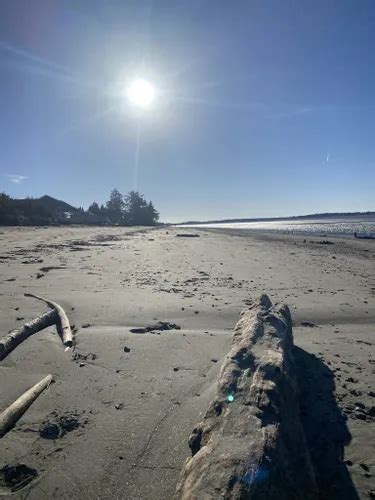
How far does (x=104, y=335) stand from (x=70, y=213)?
50850mm

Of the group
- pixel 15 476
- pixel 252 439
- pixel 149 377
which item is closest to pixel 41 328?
pixel 149 377

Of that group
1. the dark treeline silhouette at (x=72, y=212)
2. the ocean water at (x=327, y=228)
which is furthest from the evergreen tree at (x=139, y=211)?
the ocean water at (x=327, y=228)

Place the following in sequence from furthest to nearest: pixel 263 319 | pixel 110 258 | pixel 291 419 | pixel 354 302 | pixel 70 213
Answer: pixel 70 213 → pixel 110 258 → pixel 354 302 → pixel 263 319 → pixel 291 419

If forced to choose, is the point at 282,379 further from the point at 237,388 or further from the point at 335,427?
the point at 335,427

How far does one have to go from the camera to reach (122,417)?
2.81m

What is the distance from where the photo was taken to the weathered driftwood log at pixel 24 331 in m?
3.84

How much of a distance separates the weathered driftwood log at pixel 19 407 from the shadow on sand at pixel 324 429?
2.09m

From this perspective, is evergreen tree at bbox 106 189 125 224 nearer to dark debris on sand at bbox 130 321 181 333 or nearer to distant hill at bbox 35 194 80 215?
distant hill at bbox 35 194 80 215

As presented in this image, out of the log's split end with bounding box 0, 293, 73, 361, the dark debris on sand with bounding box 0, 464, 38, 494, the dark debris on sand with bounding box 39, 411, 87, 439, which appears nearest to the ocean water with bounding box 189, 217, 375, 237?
the log's split end with bounding box 0, 293, 73, 361

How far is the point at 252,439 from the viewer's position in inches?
77.3

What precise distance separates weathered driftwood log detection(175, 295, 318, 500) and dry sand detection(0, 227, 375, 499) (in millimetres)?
333

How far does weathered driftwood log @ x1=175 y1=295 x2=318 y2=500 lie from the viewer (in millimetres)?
1726

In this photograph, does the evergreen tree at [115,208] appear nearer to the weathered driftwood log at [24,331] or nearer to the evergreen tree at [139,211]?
the evergreen tree at [139,211]

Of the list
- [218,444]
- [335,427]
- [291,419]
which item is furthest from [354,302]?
[218,444]
